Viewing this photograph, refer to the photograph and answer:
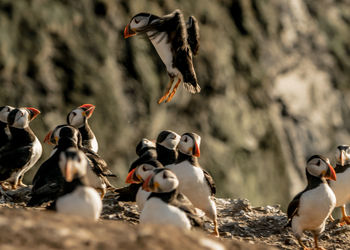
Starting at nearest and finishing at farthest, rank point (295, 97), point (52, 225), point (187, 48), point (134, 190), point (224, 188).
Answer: point (52, 225) → point (134, 190) → point (187, 48) → point (224, 188) → point (295, 97)

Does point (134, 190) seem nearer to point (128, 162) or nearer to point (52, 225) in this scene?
point (52, 225)

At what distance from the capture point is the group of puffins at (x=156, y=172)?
661cm

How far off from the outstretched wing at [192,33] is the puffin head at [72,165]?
3653mm

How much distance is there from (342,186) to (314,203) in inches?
60.0

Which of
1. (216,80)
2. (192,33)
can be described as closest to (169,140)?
(192,33)

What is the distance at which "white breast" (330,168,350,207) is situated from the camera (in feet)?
30.8

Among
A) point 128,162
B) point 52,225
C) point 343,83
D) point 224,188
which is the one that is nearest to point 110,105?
point 128,162

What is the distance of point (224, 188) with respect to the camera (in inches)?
905

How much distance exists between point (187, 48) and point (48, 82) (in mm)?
11872

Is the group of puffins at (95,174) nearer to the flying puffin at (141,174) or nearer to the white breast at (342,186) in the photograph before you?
the flying puffin at (141,174)

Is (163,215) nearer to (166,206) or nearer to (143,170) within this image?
(166,206)

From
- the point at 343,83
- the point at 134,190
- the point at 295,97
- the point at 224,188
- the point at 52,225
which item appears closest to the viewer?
the point at 52,225

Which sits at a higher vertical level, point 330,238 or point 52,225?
point 330,238

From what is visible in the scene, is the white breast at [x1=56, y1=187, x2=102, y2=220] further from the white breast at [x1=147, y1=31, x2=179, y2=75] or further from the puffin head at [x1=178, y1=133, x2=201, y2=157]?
the white breast at [x1=147, y1=31, x2=179, y2=75]
